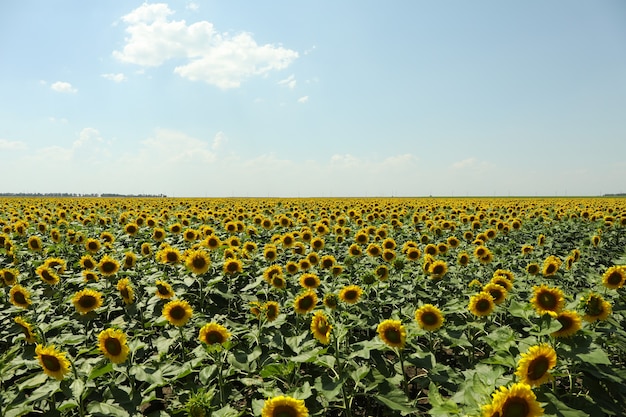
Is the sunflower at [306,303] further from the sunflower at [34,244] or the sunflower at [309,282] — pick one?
the sunflower at [34,244]

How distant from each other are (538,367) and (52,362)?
3600mm

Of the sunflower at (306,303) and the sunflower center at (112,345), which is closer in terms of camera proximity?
the sunflower center at (112,345)

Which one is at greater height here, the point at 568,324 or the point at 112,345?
the point at 568,324

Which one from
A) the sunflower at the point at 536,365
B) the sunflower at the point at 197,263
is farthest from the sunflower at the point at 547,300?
the sunflower at the point at 197,263

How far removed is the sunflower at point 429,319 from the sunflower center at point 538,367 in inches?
48.9

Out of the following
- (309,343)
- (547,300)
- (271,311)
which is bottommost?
(309,343)

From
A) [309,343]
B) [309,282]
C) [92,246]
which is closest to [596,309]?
[309,343]

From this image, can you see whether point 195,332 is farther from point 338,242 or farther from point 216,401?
point 338,242

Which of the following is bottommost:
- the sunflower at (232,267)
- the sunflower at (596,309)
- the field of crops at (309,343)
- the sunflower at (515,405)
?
the field of crops at (309,343)

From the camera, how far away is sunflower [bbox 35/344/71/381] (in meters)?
2.85

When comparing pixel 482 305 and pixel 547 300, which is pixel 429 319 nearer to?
pixel 482 305

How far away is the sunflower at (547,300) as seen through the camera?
331 centimetres

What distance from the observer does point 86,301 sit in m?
4.33

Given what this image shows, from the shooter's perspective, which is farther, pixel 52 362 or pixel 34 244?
pixel 34 244
